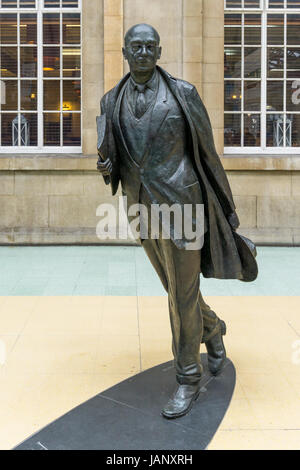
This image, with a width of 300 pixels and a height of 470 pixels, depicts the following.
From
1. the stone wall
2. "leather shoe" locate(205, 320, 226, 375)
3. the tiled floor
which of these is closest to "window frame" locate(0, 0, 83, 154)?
the stone wall

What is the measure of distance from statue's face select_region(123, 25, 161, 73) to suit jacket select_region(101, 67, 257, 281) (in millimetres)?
169

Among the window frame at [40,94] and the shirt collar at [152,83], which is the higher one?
the window frame at [40,94]

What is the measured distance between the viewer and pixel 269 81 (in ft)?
36.7

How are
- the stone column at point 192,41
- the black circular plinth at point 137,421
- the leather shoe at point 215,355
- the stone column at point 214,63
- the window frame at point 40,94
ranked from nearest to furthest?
1. the black circular plinth at point 137,421
2. the leather shoe at point 215,355
3. the stone column at point 192,41
4. the stone column at point 214,63
5. the window frame at point 40,94

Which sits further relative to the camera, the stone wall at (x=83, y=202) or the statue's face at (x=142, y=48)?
the stone wall at (x=83, y=202)

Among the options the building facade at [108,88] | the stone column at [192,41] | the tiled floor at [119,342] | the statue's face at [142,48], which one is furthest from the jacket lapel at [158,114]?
the stone column at [192,41]

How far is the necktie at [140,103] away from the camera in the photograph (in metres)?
3.01

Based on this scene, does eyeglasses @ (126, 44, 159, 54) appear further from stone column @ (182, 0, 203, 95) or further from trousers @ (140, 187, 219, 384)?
stone column @ (182, 0, 203, 95)

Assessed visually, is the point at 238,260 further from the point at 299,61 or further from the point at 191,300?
the point at 299,61

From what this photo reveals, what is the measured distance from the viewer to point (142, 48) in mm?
2904

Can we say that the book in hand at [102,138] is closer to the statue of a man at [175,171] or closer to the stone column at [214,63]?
the statue of a man at [175,171]

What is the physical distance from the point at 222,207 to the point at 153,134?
0.68 metres

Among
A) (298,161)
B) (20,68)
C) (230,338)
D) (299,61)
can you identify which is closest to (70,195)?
(20,68)

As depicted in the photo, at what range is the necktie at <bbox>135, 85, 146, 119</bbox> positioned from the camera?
3.01m
